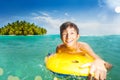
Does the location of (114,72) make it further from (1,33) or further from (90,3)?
(1,33)

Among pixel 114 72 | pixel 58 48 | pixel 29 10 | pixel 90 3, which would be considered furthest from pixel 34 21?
pixel 114 72

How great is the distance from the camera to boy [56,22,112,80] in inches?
115

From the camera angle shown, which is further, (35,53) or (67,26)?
(35,53)

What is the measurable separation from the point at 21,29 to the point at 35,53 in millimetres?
267

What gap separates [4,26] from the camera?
3152 mm

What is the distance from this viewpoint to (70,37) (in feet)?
9.78

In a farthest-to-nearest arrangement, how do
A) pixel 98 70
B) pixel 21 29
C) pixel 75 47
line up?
pixel 21 29 → pixel 75 47 → pixel 98 70

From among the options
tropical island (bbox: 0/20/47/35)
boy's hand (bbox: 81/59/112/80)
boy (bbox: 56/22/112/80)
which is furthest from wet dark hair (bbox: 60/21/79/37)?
boy's hand (bbox: 81/59/112/80)

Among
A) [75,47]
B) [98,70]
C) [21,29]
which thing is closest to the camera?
[98,70]

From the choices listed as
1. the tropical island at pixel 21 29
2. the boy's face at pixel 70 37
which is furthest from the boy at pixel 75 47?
the tropical island at pixel 21 29

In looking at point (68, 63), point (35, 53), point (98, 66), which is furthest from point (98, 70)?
point (35, 53)

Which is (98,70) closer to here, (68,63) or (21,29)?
(68,63)

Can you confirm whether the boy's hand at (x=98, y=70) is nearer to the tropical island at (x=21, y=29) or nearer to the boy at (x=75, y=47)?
the boy at (x=75, y=47)

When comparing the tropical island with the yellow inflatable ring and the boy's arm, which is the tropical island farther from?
the boy's arm
